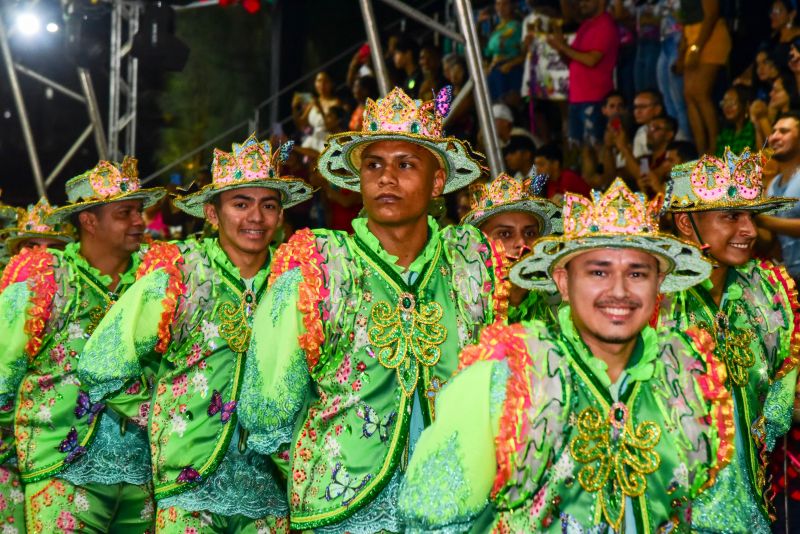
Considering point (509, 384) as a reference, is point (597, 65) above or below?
above

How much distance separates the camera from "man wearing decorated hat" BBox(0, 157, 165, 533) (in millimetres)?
5922

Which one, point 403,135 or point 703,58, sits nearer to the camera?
point 403,135

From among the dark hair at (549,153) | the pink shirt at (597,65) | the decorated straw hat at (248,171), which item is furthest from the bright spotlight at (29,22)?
the decorated straw hat at (248,171)

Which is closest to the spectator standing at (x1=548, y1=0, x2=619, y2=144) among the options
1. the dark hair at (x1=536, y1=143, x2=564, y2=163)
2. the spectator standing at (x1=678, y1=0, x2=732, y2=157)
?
the dark hair at (x1=536, y1=143, x2=564, y2=163)

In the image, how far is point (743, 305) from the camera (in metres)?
4.98

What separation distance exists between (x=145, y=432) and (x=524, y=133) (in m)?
4.54

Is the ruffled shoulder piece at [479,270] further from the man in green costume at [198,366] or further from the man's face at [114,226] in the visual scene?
the man's face at [114,226]

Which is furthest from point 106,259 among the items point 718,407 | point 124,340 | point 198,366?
point 718,407

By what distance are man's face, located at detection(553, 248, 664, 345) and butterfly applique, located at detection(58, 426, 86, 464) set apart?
344cm

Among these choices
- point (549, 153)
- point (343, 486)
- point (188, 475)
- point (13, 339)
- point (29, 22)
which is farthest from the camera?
point (29, 22)

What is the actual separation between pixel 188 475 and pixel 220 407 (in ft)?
1.06

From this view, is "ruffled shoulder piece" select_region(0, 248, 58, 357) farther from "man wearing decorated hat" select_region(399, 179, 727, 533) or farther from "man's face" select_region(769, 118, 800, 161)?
"man's face" select_region(769, 118, 800, 161)

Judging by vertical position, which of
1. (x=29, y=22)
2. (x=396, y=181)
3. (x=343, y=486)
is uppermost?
(x=29, y=22)

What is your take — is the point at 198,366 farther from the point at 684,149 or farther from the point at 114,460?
the point at 684,149
